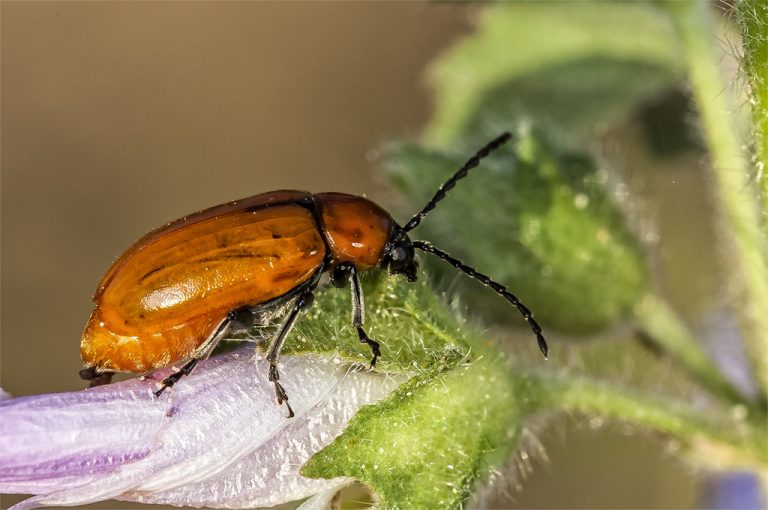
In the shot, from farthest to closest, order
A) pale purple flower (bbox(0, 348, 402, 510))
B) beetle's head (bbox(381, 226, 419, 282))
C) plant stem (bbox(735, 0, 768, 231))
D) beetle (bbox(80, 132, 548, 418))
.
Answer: beetle's head (bbox(381, 226, 419, 282)) < beetle (bbox(80, 132, 548, 418)) < pale purple flower (bbox(0, 348, 402, 510)) < plant stem (bbox(735, 0, 768, 231))

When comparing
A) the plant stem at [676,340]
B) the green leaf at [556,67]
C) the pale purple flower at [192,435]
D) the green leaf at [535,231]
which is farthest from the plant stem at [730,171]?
the pale purple flower at [192,435]

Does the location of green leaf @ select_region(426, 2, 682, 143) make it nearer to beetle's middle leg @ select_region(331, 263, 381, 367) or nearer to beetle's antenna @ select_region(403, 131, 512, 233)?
beetle's antenna @ select_region(403, 131, 512, 233)

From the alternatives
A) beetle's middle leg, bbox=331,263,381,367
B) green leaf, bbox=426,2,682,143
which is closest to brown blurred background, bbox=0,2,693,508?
green leaf, bbox=426,2,682,143

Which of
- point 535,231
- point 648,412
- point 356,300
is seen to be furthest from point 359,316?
point 648,412

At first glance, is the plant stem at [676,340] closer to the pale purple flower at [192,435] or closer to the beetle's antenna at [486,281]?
the beetle's antenna at [486,281]

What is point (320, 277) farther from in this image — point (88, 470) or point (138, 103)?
point (138, 103)

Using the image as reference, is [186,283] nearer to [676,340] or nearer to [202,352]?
[202,352]

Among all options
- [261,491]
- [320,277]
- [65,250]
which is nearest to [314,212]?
[320,277]
